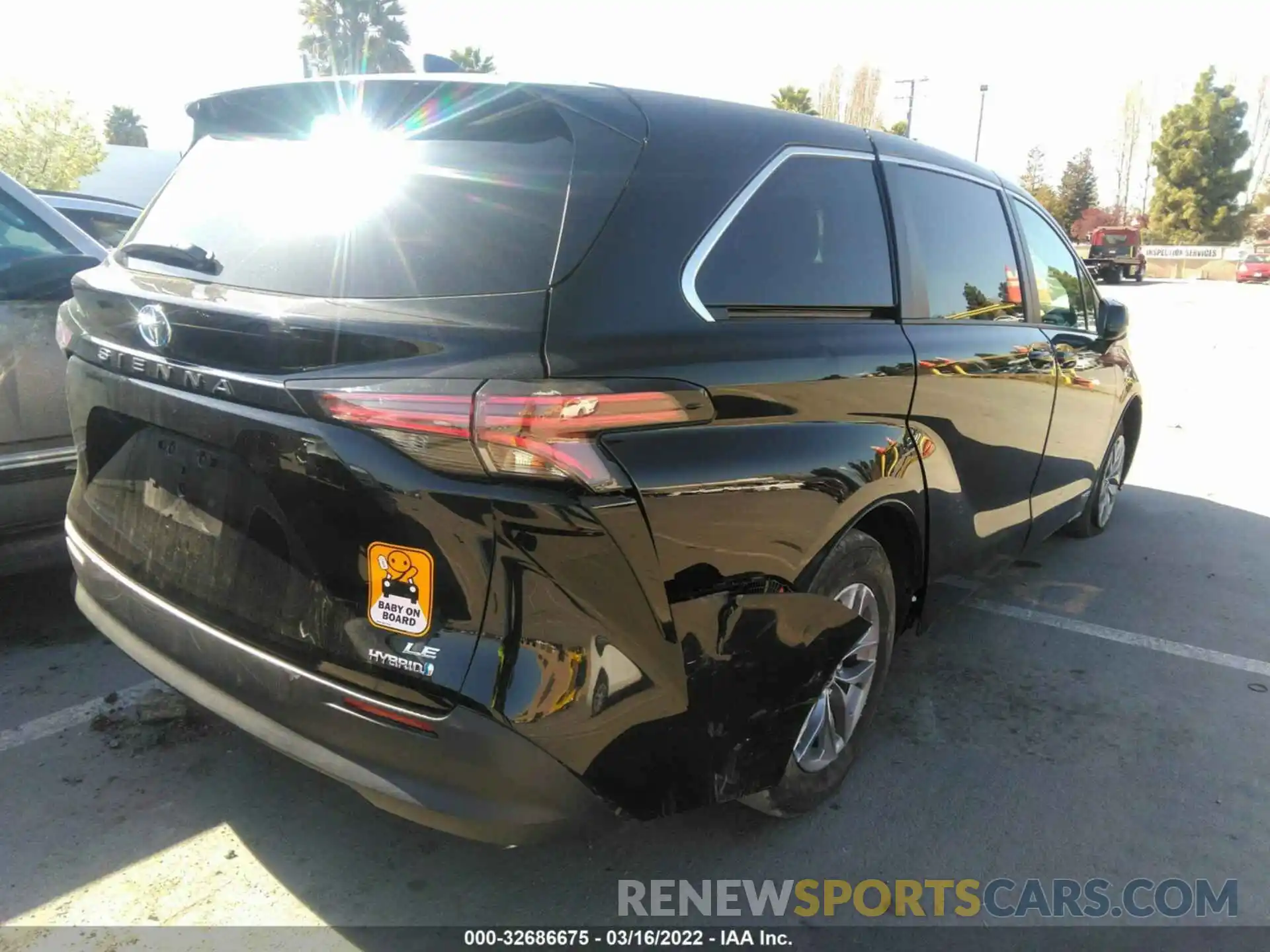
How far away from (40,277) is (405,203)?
2.31 metres

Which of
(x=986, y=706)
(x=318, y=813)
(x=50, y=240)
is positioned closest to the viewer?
(x=318, y=813)

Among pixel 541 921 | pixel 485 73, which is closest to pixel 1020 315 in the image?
pixel 485 73

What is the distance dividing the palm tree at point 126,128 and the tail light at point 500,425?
288ft

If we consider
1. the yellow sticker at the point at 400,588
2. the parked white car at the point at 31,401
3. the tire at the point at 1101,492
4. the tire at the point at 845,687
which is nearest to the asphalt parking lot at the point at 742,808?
the tire at the point at 845,687

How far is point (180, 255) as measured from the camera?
246 centimetres

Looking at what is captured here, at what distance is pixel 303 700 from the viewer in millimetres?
1988

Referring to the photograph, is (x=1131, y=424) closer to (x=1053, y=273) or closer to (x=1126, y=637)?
(x=1053, y=273)

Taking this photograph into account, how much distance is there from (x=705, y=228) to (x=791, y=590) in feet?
2.93

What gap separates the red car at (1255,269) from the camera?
43.3 m

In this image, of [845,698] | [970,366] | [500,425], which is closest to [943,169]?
[970,366]

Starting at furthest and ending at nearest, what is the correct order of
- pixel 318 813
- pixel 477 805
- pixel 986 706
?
1. pixel 986 706
2. pixel 318 813
3. pixel 477 805

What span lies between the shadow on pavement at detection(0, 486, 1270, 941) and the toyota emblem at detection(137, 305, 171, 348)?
1.36 m

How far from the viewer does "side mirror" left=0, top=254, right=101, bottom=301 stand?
3.51m

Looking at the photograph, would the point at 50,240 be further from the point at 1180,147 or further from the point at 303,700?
the point at 1180,147
